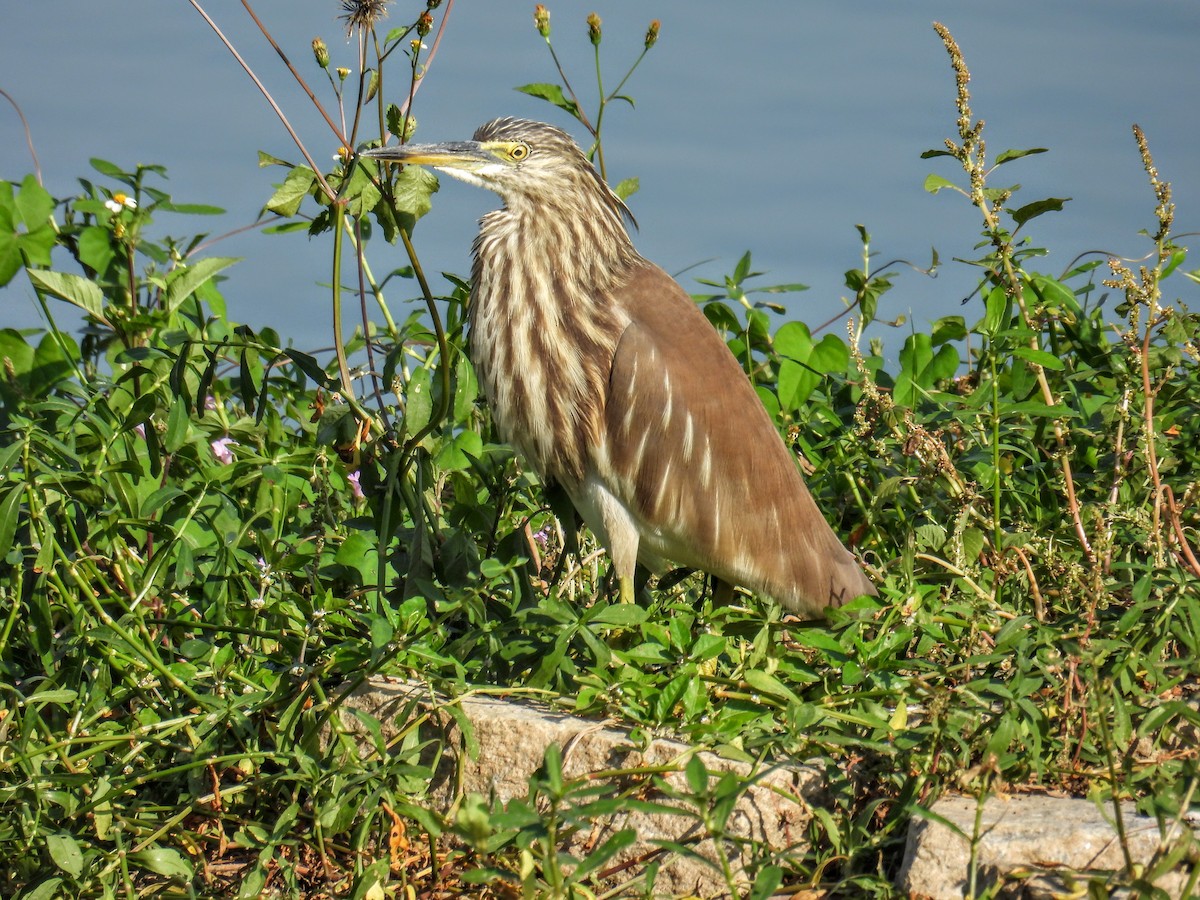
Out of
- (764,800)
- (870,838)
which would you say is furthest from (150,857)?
(870,838)

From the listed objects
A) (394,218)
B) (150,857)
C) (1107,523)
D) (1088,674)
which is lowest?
(150,857)

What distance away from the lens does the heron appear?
311 cm

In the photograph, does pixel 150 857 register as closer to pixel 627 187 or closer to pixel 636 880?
pixel 636 880

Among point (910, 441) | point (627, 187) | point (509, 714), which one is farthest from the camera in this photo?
point (627, 187)

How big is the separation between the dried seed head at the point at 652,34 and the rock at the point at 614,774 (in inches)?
75.1

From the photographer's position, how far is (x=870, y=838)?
6.69ft

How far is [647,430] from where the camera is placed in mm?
3109

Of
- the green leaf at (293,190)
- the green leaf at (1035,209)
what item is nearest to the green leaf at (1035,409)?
the green leaf at (1035,209)

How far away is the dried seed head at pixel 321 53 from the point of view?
271 cm

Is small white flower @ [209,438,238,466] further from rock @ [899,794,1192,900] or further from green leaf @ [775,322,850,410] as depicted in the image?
rock @ [899,794,1192,900]

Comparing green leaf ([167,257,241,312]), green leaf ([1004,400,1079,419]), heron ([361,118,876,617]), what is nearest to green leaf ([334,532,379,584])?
heron ([361,118,876,617])

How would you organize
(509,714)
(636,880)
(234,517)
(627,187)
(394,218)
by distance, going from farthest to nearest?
(627,187), (234,517), (394,218), (509,714), (636,880)

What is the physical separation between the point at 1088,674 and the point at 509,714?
995 mm

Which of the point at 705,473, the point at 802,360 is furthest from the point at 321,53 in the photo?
the point at 802,360
